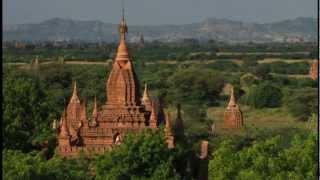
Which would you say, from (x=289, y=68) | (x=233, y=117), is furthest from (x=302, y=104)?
(x=289, y=68)

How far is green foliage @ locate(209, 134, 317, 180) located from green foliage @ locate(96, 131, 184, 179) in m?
1.42

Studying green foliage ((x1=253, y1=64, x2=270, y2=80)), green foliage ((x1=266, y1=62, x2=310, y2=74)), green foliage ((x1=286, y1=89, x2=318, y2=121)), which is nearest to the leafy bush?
green foliage ((x1=286, y1=89, x2=318, y2=121))

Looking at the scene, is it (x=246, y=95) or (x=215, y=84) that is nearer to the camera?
(x=246, y=95)

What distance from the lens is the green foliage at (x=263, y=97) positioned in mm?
77375

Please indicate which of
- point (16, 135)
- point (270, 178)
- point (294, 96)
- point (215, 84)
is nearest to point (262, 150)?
point (270, 178)

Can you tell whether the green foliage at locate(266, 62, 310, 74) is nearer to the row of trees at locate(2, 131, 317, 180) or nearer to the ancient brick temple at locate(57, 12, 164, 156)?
the ancient brick temple at locate(57, 12, 164, 156)

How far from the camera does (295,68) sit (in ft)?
413

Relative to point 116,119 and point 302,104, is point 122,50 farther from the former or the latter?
point 302,104

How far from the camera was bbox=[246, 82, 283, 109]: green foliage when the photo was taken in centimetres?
7738

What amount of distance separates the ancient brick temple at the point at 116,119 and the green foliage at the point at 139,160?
8.14ft

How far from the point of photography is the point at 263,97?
77.4 m

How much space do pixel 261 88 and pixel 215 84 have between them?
10.4 m

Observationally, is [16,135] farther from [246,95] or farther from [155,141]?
[246,95]

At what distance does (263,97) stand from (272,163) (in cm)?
5347
